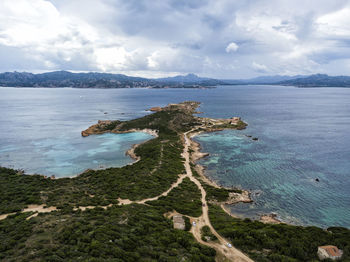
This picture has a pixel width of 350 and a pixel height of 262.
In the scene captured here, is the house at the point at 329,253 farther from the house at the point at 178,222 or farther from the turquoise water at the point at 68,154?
the turquoise water at the point at 68,154

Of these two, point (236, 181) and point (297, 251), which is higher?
point (297, 251)

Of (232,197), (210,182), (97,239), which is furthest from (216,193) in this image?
(97,239)

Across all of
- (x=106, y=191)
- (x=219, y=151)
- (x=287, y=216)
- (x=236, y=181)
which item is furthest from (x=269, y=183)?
(x=106, y=191)

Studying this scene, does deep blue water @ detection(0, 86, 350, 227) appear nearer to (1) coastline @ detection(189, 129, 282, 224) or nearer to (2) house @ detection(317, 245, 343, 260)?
(1) coastline @ detection(189, 129, 282, 224)

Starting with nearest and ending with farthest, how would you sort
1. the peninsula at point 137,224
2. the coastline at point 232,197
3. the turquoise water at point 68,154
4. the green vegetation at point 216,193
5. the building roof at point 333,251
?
the peninsula at point 137,224
the building roof at point 333,251
the coastline at point 232,197
the green vegetation at point 216,193
the turquoise water at point 68,154

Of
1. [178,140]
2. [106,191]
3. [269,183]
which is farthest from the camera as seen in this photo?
[178,140]

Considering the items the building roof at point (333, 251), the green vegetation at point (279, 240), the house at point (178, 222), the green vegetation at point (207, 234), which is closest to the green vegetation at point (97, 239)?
the house at point (178, 222)

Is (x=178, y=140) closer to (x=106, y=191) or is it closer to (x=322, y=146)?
(x=106, y=191)
